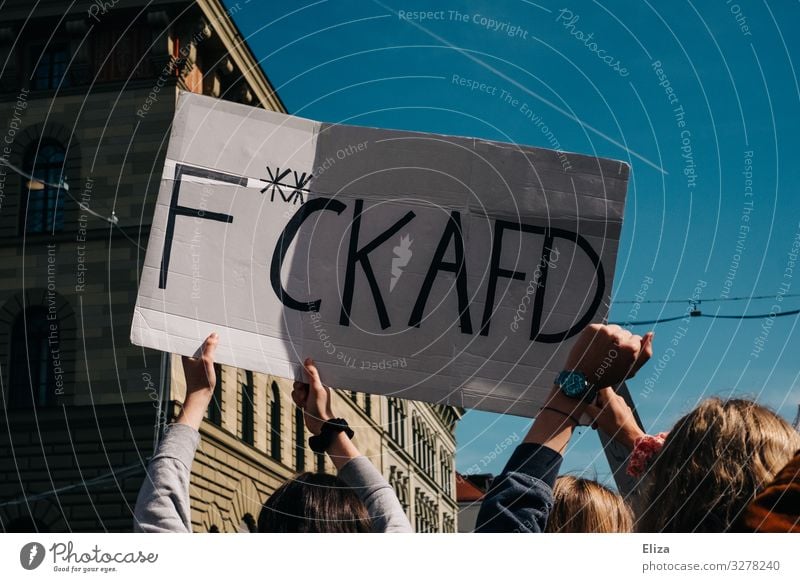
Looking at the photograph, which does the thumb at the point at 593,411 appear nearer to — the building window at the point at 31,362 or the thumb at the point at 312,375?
the thumb at the point at 312,375

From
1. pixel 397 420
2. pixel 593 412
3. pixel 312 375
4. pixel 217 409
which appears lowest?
pixel 397 420

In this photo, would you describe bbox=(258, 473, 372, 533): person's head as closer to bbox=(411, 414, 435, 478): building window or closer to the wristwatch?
the wristwatch

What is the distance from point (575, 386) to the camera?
227 centimetres

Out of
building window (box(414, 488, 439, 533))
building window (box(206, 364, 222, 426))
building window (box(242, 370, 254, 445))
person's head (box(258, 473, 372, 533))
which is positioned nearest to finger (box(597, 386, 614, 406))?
person's head (box(258, 473, 372, 533))

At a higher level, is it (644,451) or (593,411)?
(593,411)

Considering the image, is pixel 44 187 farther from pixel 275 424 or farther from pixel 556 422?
pixel 556 422

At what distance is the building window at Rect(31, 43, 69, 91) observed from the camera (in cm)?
1991

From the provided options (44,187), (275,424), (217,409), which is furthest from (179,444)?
(44,187)

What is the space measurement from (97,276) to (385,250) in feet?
58.1

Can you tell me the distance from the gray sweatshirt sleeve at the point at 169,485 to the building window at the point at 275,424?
58.9ft

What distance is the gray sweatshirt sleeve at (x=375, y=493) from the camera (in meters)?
2.57

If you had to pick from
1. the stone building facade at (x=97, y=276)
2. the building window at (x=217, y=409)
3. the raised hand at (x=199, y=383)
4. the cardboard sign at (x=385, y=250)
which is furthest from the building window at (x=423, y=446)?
the raised hand at (x=199, y=383)

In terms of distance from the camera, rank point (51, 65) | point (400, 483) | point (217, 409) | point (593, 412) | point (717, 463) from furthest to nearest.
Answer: point (400, 483) < point (51, 65) < point (217, 409) < point (593, 412) < point (717, 463)
